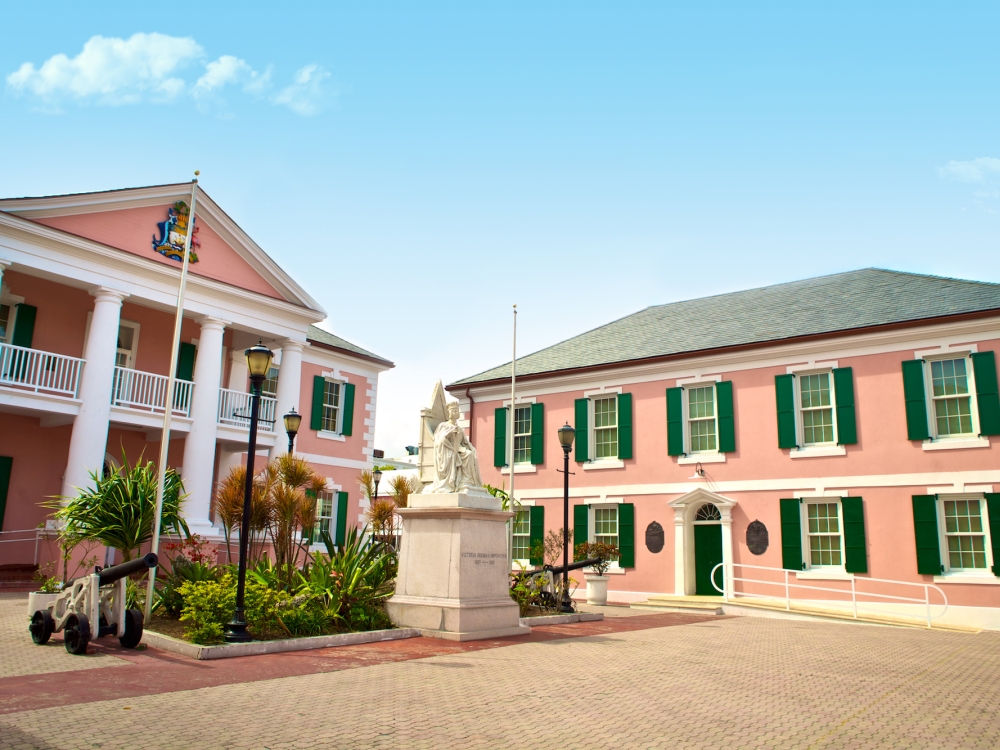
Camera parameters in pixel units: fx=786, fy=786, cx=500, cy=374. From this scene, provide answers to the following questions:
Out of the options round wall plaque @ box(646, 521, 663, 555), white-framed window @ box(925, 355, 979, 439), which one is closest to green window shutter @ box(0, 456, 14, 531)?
round wall plaque @ box(646, 521, 663, 555)

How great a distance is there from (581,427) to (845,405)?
24.3 ft

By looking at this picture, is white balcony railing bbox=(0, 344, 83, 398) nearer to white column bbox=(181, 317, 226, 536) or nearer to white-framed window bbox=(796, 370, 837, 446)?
white column bbox=(181, 317, 226, 536)

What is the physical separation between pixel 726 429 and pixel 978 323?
6.17 meters

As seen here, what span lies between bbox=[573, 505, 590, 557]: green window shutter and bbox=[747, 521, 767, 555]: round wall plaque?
15.5 ft

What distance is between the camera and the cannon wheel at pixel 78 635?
8.64 meters

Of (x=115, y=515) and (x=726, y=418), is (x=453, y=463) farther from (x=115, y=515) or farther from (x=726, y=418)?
(x=726, y=418)

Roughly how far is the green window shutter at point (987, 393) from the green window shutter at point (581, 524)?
10098mm

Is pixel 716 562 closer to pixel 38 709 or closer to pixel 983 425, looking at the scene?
pixel 983 425

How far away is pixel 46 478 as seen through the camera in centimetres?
1888

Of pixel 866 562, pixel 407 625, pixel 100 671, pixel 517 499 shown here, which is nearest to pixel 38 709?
pixel 100 671

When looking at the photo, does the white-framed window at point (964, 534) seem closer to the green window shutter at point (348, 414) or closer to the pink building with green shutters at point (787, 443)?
the pink building with green shutters at point (787, 443)

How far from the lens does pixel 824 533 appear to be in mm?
18656

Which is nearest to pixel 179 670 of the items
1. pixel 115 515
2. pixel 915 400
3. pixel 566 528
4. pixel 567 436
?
pixel 115 515

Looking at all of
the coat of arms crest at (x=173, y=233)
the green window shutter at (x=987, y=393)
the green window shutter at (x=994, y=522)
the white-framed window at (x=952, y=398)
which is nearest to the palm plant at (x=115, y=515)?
the coat of arms crest at (x=173, y=233)
